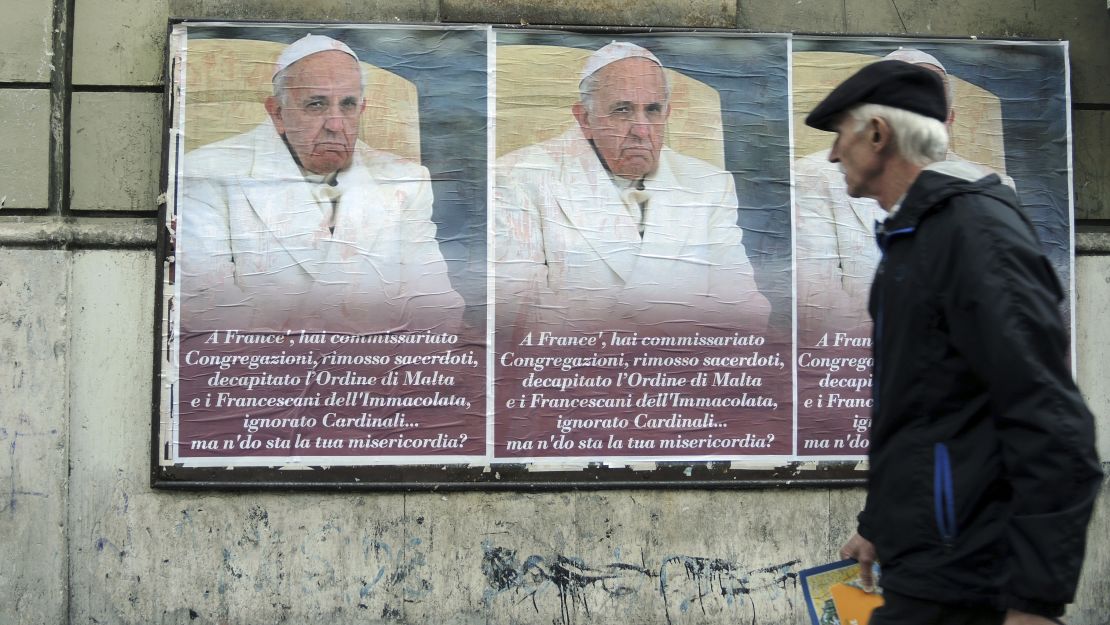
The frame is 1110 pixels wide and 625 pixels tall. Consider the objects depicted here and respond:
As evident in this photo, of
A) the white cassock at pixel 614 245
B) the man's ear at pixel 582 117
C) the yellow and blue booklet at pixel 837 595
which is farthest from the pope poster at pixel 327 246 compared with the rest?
the yellow and blue booklet at pixel 837 595

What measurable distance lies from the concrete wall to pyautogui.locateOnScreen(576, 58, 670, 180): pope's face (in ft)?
0.94

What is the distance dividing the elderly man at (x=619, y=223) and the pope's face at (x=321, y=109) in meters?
0.80

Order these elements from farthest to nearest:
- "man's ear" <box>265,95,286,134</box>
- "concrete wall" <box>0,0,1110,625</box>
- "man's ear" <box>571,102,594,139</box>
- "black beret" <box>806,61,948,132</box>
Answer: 1. "man's ear" <box>571,102,594,139</box>
2. "man's ear" <box>265,95,286,134</box>
3. "concrete wall" <box>0,0,1110,625</box>
4. "black beret" <box>806,61,948,132</box>

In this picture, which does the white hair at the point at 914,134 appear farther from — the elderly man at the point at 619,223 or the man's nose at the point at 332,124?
the man's nose at the point at 332,124

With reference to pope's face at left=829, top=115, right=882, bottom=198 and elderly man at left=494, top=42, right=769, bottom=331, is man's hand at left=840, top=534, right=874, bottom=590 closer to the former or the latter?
pope's face at left=829, top=115, right=882, bottom=198

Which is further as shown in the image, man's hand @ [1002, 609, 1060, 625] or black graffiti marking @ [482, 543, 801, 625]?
black graffiti marking @ [482, 543, 801, 625]

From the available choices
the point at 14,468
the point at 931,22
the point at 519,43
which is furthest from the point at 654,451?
the point at 14,468

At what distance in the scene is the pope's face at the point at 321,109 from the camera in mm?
5109

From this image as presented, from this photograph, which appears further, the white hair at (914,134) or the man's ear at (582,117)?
the man's ear at (582,117)

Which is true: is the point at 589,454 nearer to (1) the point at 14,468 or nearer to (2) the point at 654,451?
(2) the point at 654,451

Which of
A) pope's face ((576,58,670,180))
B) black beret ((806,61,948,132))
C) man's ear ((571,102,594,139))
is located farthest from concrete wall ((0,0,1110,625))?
black beret ((806,61,948,132))

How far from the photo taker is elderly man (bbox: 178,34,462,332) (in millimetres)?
5027

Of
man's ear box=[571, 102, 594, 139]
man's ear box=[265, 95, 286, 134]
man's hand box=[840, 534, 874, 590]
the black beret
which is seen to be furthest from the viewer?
man's ear box=[571, 102, 594, 139]

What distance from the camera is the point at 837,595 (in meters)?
2.45
